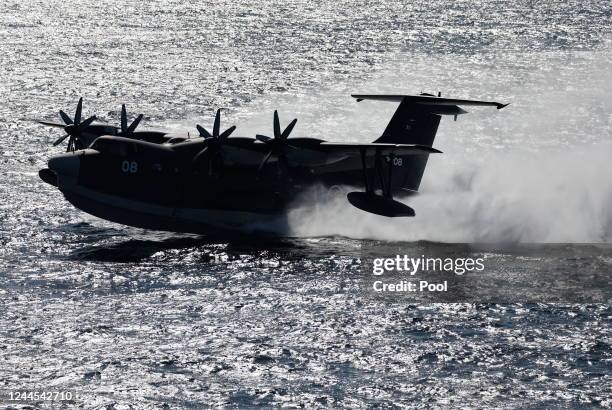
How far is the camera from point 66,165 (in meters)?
56.6

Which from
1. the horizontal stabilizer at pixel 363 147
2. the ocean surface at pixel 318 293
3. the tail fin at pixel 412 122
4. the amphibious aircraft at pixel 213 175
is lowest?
the ocean surface at pixel 318 293

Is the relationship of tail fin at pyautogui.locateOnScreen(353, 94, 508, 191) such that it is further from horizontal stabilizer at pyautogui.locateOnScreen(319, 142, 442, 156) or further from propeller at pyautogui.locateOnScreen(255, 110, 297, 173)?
propeller at pyautogui.locateOnScreen(255, 110, 297, 173)

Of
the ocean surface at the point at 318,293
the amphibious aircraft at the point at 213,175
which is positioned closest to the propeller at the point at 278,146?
the amphibious aircraft at the point at 213,175

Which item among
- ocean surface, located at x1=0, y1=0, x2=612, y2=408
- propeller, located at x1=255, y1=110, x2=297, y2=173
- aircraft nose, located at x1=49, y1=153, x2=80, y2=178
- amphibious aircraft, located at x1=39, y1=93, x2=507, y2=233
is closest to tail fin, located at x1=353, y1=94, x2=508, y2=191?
amphibious aircraft, located at x1=39, y1=93, x2=507, y2=233

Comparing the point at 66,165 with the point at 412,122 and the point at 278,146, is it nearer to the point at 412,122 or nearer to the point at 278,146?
the point at 278,146

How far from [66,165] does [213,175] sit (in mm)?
8387

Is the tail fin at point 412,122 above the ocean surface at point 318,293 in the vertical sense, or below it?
above

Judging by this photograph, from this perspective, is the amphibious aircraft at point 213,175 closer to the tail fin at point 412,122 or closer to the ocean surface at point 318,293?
the tail fin at point 412,122

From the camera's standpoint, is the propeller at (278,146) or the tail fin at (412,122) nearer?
the propeller at (278,146)

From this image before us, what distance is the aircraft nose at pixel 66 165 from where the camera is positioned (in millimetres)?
56594

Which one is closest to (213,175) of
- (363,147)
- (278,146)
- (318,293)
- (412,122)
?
(278,146)

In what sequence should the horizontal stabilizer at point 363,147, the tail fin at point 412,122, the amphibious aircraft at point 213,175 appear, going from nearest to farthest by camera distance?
the horizontal stabilizer at point 363,147, the amphibious aircraft at point 213,175, the tail fin at point 412,122

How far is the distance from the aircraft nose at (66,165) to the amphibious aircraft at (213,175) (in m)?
0.06

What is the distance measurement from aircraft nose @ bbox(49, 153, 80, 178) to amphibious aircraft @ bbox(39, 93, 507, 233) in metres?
0.06
